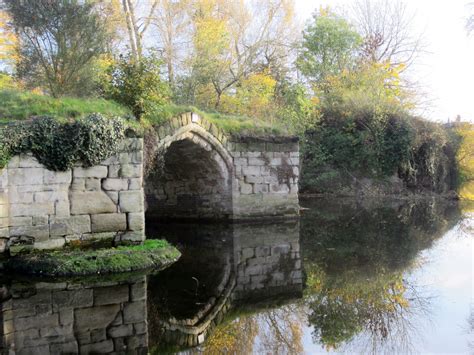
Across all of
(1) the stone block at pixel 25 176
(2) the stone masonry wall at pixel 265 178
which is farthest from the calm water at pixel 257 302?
(2) the stone masonry wall at pixel 265 178

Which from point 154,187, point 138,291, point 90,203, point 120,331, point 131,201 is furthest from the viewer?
point 154,187

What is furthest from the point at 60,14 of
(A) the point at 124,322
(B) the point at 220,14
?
(B) the point at 220,14

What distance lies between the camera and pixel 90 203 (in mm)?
7379

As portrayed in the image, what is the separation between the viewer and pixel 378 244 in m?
9.57

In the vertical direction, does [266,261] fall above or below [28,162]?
below

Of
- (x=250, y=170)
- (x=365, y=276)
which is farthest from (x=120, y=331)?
(x=250, y=170)

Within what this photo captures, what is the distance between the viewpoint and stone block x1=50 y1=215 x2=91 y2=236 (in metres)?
7.10

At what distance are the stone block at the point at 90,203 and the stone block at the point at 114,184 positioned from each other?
13 cm

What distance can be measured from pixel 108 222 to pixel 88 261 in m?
0.85

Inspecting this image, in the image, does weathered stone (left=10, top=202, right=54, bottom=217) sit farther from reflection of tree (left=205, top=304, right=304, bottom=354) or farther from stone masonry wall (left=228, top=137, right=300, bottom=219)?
stone masonry wall (left=228, top=137, right=300, bottom=219)

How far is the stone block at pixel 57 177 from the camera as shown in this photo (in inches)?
277

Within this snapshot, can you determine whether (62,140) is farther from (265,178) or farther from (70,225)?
(265,178)

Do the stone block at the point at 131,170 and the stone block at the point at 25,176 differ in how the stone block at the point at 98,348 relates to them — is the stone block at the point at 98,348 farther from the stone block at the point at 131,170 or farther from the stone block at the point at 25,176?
the stone block at the point at 131,170

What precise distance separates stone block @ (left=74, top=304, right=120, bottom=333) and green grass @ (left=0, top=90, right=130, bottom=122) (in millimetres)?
3262
